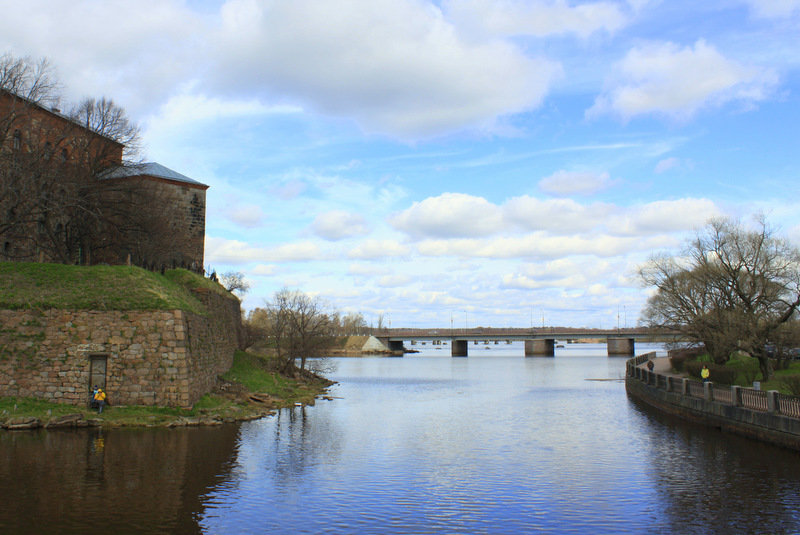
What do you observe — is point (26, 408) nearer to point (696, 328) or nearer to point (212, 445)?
point (212, 445)

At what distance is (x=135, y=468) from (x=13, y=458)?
410cm

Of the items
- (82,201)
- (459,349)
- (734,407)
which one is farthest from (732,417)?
(459,349)

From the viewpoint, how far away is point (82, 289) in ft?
101

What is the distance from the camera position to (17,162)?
1405 inches

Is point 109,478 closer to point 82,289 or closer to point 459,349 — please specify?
point 82,289

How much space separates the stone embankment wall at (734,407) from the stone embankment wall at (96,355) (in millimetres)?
24238

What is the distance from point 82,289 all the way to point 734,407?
30.2 meters

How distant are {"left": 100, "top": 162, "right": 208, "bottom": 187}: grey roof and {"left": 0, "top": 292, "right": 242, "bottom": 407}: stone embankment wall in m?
16.9

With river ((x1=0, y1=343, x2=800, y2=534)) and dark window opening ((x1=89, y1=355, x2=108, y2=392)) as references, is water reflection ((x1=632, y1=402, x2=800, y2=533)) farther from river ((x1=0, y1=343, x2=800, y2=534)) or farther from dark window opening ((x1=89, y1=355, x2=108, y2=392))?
dark window opening ((x1=89, y1=355, x2=108, y2=392))

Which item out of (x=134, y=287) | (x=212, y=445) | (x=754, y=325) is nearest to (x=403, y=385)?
(x=754, y=325)

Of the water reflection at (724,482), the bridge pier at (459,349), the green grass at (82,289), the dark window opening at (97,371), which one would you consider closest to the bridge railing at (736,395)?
the water reflection at (724,482)

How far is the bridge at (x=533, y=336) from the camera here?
140 metres

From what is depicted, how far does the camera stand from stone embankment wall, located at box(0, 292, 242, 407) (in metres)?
28.5

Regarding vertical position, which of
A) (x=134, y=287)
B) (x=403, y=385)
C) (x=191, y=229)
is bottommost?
(x=403, y=385)
